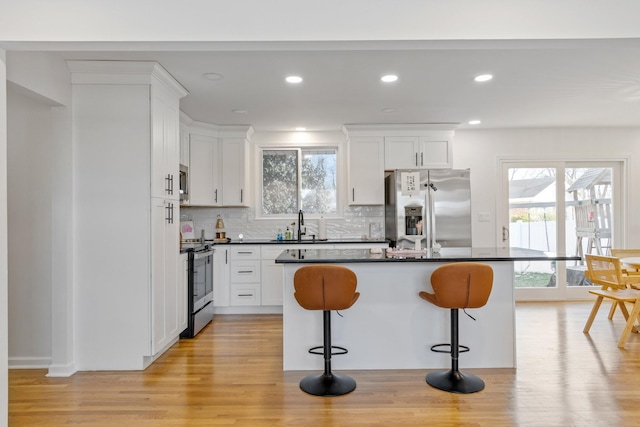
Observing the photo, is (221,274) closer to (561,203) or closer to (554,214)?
(554,214)

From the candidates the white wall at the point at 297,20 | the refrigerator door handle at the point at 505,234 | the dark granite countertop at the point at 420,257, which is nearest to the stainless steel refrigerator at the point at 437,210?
the refrigerator door handle at the point at 505,234

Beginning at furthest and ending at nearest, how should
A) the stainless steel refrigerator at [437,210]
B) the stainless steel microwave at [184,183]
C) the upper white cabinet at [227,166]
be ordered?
the upper white cabinet at [227,166], the stainless steel refrigerator at [437,210], the stainless steel microwave at [184,183]

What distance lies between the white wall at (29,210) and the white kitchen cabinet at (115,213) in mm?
243

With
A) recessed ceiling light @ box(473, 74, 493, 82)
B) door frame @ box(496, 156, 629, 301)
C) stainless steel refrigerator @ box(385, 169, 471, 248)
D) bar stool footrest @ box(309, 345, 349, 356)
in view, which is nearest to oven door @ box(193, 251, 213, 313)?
bar stool footrest @ box(309, 345, 349, 356)

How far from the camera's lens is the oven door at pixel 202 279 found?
162 inches

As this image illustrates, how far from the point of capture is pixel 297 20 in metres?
1.97

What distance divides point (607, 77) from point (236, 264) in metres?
4.30

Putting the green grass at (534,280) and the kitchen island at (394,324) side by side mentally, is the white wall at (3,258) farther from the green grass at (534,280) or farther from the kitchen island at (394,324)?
the green grass at (534,280)

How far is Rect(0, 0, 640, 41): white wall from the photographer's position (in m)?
1.95

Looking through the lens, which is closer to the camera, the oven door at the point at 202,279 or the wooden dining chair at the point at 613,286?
the wooden dining chair at the point at 613,286

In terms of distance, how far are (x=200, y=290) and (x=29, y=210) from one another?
1776 millimetres

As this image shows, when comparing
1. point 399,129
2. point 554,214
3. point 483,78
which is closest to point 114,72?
point 483,78

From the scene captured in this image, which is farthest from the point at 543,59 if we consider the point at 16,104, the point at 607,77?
the point at 16,104

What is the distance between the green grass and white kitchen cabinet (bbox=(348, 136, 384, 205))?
2338 mm
